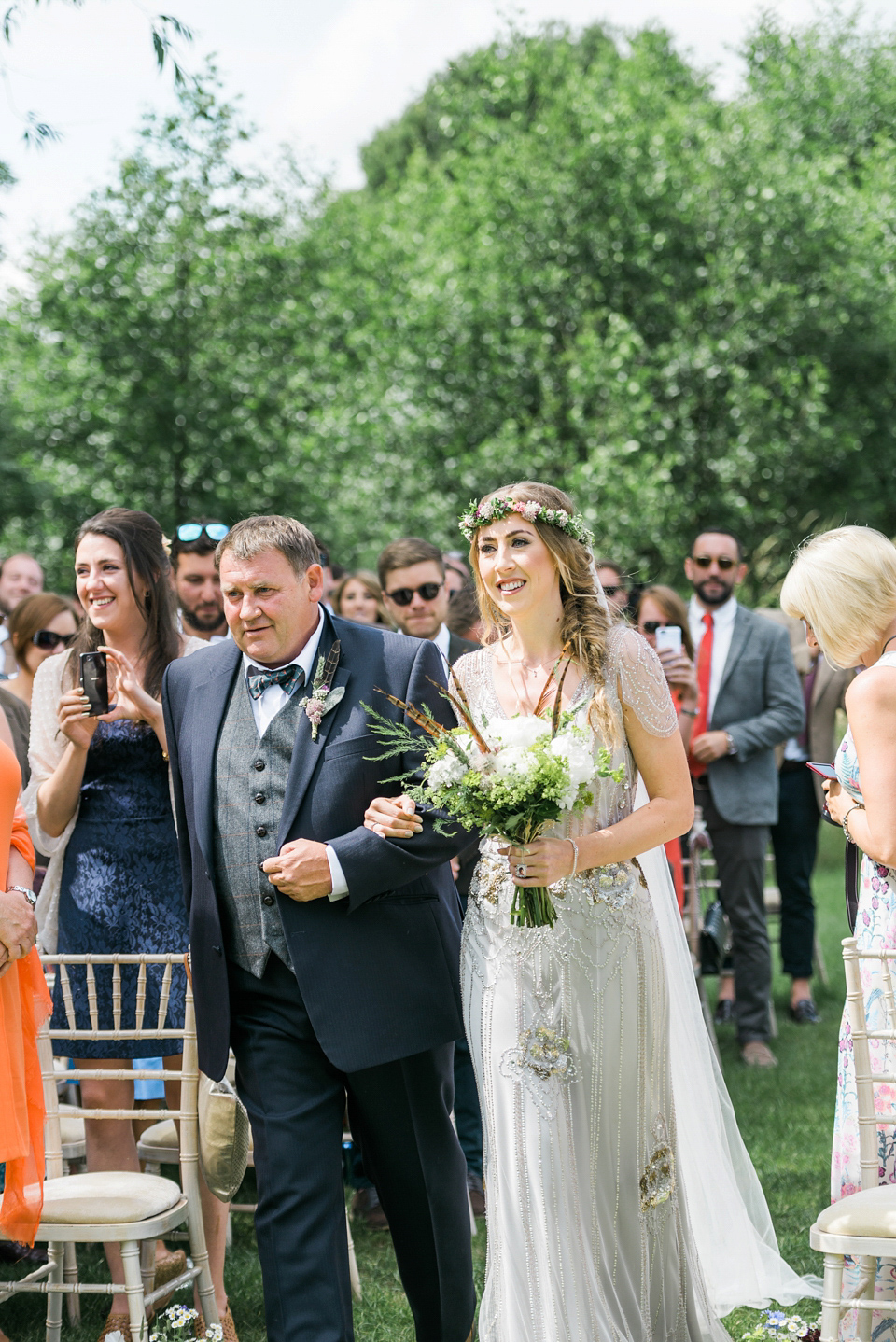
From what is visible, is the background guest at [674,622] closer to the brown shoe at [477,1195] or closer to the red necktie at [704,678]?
the red necktie at [704,678]

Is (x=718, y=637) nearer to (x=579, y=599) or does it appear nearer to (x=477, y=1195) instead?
(x=477, y=1195)

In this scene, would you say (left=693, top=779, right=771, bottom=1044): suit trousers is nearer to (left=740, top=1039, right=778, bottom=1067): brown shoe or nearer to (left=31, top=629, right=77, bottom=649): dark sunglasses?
(left=740, top=1039, right=778, bottom=1067): brown shoe

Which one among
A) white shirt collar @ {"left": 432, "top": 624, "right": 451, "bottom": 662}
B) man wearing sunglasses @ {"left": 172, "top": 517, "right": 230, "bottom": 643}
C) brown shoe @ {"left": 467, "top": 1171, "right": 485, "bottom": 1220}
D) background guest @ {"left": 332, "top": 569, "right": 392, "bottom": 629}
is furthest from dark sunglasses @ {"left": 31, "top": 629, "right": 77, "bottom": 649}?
brown shoe @ {"left": 467, "top": 1171, "right": 485, "bottom": 1220}

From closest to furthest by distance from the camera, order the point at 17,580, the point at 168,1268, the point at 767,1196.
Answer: the point at 168,1268, the point at 767,1196, the point at 17,580

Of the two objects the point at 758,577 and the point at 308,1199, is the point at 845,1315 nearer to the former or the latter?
the point at 308,1199

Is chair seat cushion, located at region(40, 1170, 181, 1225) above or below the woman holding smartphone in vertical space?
below

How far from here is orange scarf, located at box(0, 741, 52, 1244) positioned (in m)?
3.56

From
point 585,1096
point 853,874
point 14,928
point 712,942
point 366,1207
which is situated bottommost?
point 366,1207

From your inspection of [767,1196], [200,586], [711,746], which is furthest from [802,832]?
[200,586]

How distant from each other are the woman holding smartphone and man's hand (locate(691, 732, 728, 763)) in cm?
393

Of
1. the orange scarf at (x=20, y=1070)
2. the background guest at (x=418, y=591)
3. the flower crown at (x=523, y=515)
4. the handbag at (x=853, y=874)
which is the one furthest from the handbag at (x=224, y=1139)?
the background guest at (x=418, y=591)

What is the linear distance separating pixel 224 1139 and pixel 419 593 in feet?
10.4

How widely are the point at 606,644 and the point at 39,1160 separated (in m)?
2.21

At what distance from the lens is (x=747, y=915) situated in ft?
25.6
